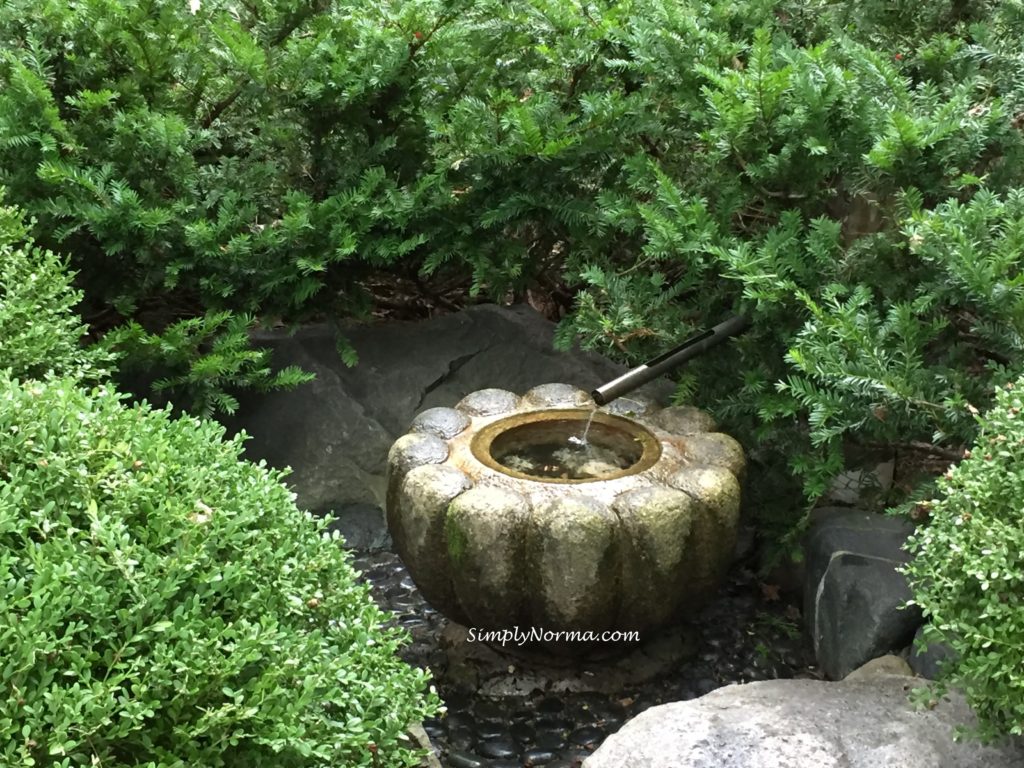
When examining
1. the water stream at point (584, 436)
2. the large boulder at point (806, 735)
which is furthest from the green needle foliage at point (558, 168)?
the large boulder at point (806, 735)

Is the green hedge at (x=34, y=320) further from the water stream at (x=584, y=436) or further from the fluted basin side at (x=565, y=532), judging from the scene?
the water stream at (x=584, y=436)

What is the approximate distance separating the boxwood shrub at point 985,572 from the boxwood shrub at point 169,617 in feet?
3.55

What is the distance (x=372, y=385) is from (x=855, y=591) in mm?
2210

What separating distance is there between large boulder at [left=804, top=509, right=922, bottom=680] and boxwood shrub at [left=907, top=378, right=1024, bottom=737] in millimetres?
841

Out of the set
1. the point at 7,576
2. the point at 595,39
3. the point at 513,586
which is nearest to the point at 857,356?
the point at 513,586

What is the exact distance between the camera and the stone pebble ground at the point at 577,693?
288 centimetres

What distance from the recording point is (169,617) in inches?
59.1

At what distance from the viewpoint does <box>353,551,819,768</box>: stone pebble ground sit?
9.45ft

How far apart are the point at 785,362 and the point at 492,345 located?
1548mm

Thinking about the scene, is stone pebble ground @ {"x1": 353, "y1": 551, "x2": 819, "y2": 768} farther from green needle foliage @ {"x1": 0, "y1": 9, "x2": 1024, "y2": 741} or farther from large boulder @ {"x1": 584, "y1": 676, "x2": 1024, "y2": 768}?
large boulder @ {"x1": 584, "y1": 676, "x2": 1024, "y2": 768}
